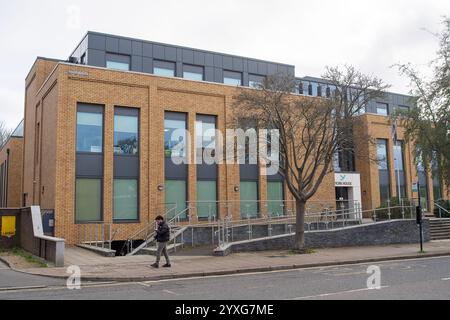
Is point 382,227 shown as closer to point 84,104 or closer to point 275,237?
point 275,237

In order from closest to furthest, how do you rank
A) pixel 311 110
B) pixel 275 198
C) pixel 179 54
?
pixel 311 110 < pixel 275 198 < pixel 179 54

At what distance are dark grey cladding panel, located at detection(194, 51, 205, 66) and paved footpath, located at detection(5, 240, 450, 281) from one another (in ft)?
52.5

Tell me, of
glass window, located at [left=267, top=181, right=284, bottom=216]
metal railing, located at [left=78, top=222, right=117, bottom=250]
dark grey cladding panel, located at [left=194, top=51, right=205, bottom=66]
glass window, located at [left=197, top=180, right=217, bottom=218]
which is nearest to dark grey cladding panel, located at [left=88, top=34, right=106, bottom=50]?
dark grey cladding panel, located at [left=194, top=51, right=205, bottom=66]

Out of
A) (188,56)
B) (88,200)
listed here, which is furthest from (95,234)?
(188,56)

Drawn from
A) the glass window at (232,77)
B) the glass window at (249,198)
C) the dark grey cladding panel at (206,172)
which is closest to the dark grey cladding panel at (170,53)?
the glass window at (232,77)

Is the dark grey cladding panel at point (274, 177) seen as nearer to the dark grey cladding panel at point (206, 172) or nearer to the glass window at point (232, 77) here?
the dark grey cladding panel at point (206, 172)

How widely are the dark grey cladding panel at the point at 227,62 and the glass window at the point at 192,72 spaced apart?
5.53 feet

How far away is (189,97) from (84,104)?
18.3 ft

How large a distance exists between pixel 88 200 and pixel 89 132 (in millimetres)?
3325

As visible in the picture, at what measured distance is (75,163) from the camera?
22.7 metres

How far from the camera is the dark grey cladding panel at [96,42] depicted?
28.8 m

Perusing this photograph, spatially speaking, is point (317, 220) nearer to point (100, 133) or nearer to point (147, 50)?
point (100, 133)

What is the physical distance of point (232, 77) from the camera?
1304 inches
